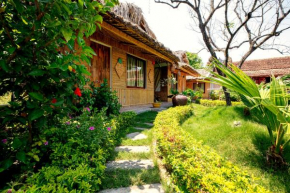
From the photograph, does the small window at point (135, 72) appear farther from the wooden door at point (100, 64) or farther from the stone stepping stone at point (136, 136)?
the stone stepping stone at point (136, 136)

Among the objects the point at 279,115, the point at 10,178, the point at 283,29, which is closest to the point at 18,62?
the point at 10,178

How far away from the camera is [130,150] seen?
2.66m

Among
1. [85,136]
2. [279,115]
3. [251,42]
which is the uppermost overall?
[251,42]

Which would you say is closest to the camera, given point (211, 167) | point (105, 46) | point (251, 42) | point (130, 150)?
point (211, 167)

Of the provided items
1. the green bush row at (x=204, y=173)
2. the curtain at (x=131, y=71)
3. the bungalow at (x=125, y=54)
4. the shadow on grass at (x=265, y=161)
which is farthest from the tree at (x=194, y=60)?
the green bush row at (x=204, y=173)

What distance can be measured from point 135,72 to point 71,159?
6.12 meters

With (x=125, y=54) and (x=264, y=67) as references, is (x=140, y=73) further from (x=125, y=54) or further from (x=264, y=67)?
(x=264, y=67)

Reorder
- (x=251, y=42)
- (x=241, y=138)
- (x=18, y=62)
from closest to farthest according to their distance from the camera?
(x=18, y=62) < (x=241, y=138) < (x=251, y=42)

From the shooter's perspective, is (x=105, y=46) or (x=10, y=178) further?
(x=105, y=46)

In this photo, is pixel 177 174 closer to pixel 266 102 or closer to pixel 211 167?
pixel 211 167

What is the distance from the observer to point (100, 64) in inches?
204

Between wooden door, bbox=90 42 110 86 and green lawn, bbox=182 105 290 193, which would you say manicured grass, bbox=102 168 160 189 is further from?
wooden door, bbox=90 42 110 86

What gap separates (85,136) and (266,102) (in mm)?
2097

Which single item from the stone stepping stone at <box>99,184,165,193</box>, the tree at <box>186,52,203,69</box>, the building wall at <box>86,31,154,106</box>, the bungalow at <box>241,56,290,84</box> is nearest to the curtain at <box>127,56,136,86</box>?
the building wall at <box>86,31,154,106</box>
